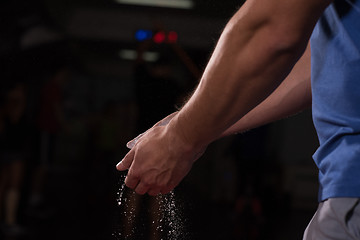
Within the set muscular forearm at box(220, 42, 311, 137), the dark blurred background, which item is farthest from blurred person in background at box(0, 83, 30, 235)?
muscular forearm at box(220, 42, 311, 137)

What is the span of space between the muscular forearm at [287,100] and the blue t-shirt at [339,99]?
0.37 feet

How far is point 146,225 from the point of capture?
77 centimetres

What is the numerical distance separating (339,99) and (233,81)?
0.12 m

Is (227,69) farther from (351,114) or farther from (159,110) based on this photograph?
(159,110)

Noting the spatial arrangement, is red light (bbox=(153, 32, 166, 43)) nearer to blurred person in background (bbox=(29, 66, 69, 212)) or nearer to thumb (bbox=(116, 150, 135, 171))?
thumb (bbox=(116, 150, 135, 171))

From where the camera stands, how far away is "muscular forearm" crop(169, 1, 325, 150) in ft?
1.66

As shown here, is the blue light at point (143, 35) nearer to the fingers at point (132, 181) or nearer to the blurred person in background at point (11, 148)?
the fingers at point (132, 181)

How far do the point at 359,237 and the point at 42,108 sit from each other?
3.53 m

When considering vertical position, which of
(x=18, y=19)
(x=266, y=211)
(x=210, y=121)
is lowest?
(x=266, y=211)

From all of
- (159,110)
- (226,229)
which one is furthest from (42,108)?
(159,110)

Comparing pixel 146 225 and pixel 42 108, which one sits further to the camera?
pixel 42 108

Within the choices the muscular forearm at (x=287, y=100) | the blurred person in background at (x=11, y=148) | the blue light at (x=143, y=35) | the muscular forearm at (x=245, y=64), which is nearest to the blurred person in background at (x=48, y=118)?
the blurred person in background at (x=11, y=148)

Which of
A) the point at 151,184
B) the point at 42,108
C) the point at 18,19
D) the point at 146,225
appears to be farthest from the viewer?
the point at 18,19

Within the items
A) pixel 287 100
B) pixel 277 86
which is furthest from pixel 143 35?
pixel 277 86
